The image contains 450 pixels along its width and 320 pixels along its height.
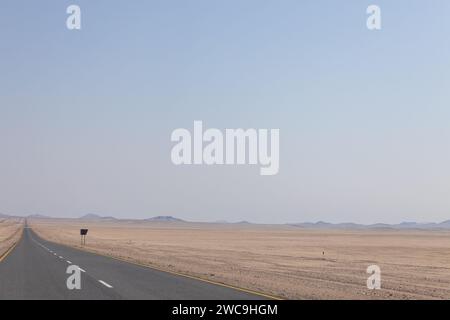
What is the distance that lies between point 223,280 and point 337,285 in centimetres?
409

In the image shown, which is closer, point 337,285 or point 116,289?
point 116,289

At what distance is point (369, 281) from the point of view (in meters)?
24.0

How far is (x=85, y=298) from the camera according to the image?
→ 51.1 feet
